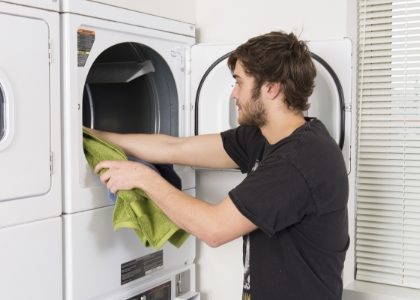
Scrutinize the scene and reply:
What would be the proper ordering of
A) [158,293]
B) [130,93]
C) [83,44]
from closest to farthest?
[83,44], [158,293], [130,93]

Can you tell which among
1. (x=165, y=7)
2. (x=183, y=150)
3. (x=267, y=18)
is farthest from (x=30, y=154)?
(x=267, y=18)

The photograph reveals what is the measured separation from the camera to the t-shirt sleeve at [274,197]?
1.46 meters

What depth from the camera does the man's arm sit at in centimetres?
188

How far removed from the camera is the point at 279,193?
146 cm

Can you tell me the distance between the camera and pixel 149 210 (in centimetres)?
172

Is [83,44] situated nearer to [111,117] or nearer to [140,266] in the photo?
[111,117]

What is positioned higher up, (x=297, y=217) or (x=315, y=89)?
(x=315, y=89)

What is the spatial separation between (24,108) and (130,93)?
2.37 feet

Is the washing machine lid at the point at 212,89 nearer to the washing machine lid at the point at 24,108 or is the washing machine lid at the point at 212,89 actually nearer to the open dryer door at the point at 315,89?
the open dryer door at the point at 315,89

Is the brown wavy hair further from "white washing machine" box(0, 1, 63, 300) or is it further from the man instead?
"white washing machine" box(0, 1, 63, 300)

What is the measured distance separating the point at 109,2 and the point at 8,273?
87cm

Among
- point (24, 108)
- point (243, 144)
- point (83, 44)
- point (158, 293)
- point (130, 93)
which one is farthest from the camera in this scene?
point (130, 93)

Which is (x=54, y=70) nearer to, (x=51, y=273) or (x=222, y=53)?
(x=51, y=273)

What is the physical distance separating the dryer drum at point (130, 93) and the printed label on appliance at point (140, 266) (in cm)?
48
